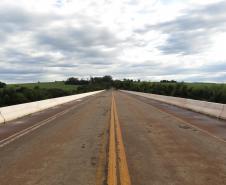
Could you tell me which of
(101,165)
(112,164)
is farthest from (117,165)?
(101,165)

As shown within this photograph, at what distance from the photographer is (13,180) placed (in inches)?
222

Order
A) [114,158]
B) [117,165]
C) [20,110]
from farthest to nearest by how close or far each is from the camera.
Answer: [20,110] < [114,158] < [117,165]

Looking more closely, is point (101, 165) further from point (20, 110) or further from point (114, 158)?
point (20, 110)

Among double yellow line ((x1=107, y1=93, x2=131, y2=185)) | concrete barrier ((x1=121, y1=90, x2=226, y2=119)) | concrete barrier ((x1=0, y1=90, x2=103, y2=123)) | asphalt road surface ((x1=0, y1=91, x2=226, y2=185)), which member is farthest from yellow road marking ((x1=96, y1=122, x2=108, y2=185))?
concrete barrier ((x1=121, y1=90, x2=226, y2=119))

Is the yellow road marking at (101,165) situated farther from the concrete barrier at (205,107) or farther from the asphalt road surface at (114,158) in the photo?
the concrete barrier at (205,107)

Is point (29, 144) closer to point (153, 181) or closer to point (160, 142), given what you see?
point (160, 142)

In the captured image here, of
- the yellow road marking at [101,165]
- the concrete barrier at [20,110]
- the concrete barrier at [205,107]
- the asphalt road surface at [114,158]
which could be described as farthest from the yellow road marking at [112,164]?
the concrete barrier at [205,107]

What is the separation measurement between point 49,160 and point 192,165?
3.41m

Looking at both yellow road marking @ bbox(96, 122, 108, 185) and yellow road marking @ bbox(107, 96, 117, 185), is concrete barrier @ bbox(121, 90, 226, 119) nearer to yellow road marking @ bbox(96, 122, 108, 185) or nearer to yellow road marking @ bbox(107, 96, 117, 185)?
yellow road marking @ bbox(107, 96, 117, 185)

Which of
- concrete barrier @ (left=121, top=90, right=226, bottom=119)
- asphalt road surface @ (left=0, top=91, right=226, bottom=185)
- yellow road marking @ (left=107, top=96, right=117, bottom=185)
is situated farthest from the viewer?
concrete barrier @ (left=121, top=90, right=226, bottom=119)

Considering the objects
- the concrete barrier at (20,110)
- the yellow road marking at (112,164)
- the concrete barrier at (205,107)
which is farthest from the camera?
the concrete barrier at (205,107)

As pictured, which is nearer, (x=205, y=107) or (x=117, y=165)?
(x=117, y=165)

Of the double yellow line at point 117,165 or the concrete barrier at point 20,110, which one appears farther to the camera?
the concrete barrier at point 20,110

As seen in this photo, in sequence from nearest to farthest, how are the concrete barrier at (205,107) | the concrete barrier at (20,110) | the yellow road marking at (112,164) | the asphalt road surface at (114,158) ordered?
the yellow road marking at (112,164), the asphalt road surface at (114,158), the concrete barrier at (20,110), the concrete barrier at (205,107)
